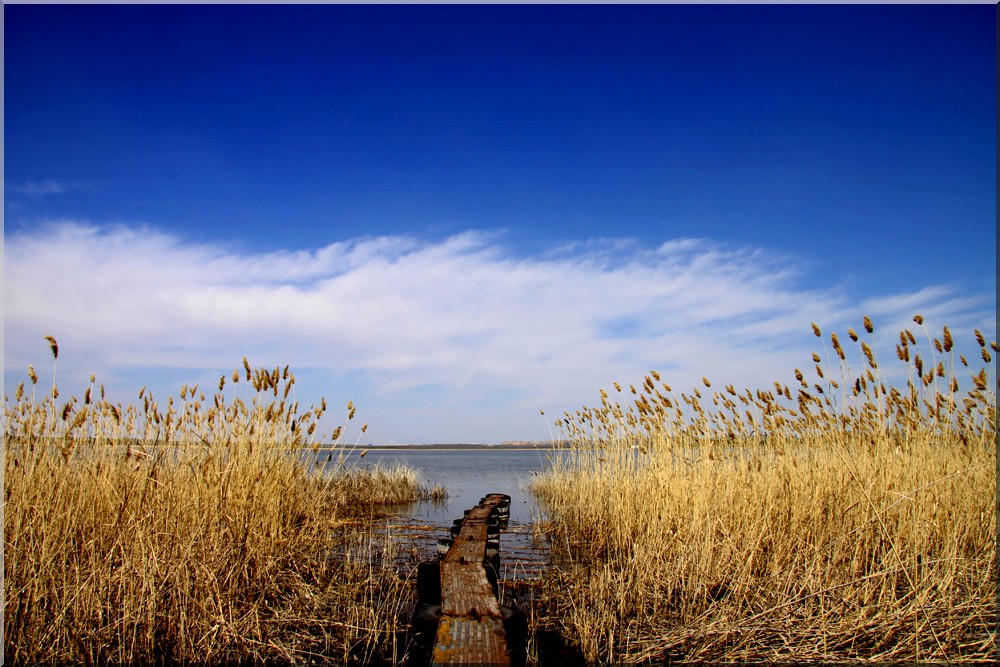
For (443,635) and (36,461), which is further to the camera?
(36,461)

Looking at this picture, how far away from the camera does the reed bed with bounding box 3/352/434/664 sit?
9.64 ft

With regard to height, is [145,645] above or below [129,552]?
below

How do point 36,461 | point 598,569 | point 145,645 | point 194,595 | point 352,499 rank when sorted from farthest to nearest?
point 352,499 < point 598,569 < point 36,461 < point 194,595 < point 145,645

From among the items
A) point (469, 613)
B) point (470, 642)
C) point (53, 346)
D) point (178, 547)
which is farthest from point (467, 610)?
point (53, 346)

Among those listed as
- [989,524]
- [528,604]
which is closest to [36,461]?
[528,604]

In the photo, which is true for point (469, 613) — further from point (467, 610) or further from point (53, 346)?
point (53, 346)

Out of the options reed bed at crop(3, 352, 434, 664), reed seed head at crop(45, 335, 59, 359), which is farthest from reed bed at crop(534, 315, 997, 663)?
reed seed head at crop(45, 335, 59, 359)

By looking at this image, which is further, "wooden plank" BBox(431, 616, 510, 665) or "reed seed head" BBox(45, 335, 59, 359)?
"reed seed head" BBox(45, 335, 59, 359)

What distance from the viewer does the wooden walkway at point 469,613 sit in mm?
2389

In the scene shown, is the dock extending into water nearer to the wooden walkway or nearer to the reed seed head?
the wooden walkway

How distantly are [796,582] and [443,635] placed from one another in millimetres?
2517

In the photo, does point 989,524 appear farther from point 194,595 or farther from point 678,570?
point 194,595

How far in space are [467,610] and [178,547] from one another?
197 cm

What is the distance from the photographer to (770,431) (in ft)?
19.0
